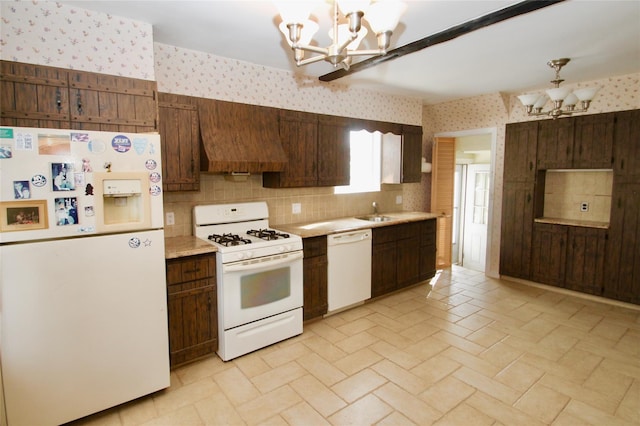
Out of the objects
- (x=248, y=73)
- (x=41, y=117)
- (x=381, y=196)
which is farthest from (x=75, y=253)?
(x=381, y=196)

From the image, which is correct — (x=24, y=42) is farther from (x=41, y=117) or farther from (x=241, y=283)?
(x=241, y=283)

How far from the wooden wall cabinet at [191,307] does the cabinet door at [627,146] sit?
449 cm

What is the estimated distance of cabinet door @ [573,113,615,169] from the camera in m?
3.98

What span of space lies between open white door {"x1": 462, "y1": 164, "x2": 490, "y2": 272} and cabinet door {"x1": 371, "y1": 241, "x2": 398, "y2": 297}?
2929 mm

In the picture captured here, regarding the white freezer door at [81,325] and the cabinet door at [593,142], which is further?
the cabinet door at [593,142]

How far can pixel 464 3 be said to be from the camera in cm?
226

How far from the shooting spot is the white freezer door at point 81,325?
6.27 ft

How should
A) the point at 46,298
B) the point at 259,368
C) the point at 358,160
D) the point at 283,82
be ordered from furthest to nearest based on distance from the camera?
the point at 358,160 → the point at 283,82 → the point at 259,368 → the point at 46,298

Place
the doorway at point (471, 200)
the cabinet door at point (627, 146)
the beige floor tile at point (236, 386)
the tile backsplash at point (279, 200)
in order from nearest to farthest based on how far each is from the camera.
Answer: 1. the beige floor tile at point (236, 386)
2. the tile backsplash at point (279, 200)
3. the cabinet door at point (627, 146)
4. the doorway at point (471, 200)

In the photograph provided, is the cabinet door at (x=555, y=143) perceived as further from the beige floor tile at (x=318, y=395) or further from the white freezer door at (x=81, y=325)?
the white freezer door at (x=81, y=325)

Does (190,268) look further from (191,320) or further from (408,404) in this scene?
(408,404)

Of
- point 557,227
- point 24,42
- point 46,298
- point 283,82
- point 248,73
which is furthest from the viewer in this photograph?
point 557,227

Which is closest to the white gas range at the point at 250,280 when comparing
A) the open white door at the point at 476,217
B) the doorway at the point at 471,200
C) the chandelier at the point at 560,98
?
the chandelier at the point at 560,98

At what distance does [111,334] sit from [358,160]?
11.6 feet
